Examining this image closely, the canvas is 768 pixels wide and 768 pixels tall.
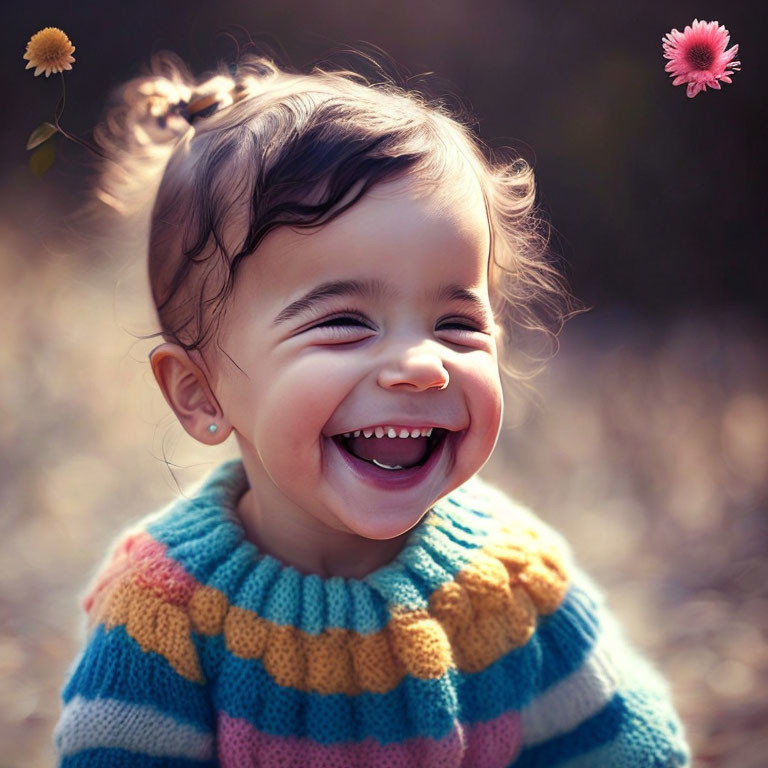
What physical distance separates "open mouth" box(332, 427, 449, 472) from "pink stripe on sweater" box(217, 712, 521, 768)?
335 millimetres

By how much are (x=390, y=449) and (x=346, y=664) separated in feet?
0.89

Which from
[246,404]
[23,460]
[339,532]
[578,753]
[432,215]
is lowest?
[23,460]

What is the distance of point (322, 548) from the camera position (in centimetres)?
121

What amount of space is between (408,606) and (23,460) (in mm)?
1854

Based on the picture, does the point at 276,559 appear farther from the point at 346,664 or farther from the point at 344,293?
the point at 344,293

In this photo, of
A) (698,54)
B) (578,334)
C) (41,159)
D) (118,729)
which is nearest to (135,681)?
(118,729)

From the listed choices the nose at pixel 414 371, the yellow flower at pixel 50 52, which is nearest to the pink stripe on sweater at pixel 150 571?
the nose at pixel 414 371

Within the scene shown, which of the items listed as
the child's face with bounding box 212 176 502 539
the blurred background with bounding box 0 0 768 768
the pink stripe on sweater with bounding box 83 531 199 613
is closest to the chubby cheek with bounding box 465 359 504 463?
the child's face with bounding box 212 176 502 539

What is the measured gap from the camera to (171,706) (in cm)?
108

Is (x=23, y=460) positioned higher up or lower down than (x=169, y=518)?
lower down

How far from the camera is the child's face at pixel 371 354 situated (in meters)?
1.02

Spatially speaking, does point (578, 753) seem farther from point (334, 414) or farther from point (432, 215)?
point (432, 215)

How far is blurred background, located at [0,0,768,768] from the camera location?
226 cm

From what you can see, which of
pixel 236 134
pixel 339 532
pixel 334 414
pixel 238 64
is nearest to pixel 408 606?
pixel 339 532
